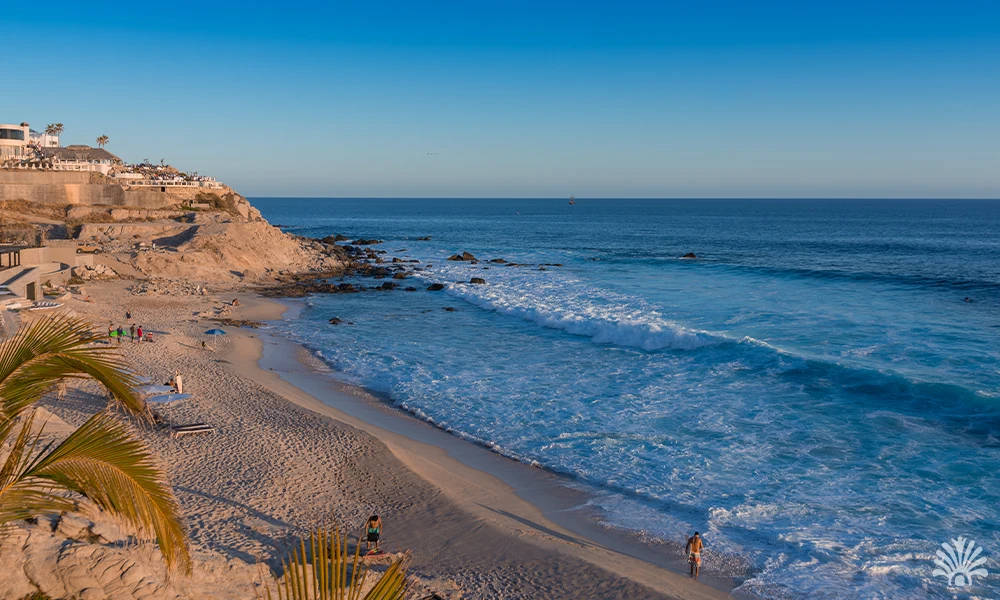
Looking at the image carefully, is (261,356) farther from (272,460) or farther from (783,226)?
(783,226)

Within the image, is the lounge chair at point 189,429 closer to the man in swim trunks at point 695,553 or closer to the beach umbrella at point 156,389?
the beach umbrella at point 156,389

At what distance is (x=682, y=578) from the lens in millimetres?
12070

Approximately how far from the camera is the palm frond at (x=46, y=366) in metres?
5.19

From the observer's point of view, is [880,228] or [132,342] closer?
[132,342]

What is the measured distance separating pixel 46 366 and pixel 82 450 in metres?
0.73

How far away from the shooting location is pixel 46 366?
5301 mm

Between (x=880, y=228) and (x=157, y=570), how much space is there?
113 meters

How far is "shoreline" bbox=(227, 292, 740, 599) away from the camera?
1244cm

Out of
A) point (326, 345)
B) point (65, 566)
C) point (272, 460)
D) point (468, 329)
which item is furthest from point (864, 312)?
point (65, 566)

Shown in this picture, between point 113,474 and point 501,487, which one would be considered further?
point 501,487

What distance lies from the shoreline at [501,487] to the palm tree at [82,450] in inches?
354

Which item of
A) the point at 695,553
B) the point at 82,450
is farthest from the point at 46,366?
the point at 695,553

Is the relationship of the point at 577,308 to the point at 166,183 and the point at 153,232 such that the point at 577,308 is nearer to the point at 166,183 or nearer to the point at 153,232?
the point at 153,232

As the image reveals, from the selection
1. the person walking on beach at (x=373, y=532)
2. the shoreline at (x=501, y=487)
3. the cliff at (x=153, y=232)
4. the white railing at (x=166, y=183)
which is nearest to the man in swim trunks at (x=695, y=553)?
the shoreline at (x=501, y=487)
